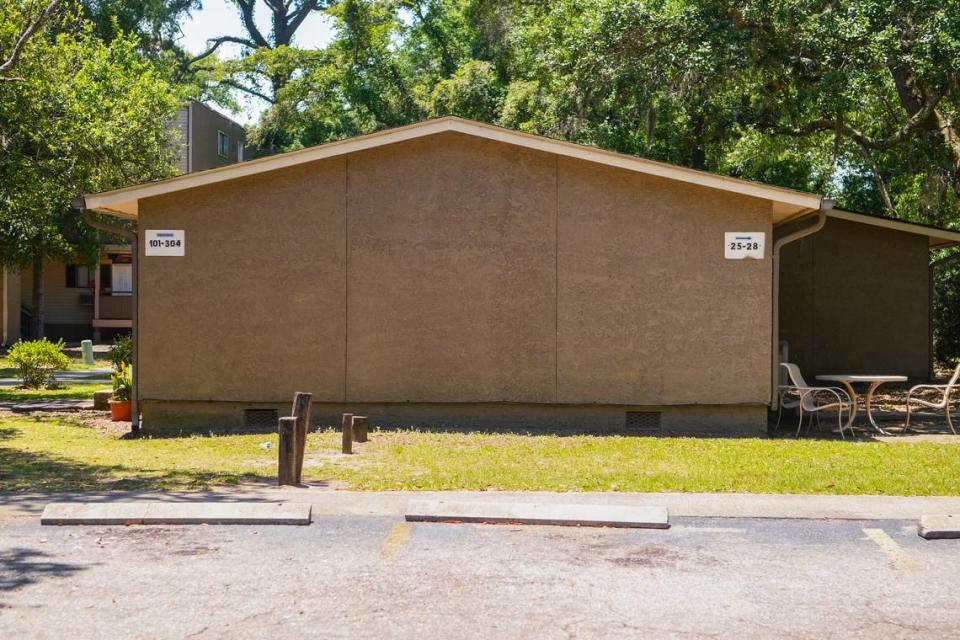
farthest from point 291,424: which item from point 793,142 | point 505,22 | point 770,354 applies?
point 505,22

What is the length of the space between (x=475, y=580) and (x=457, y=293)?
Result: 7.97 meters

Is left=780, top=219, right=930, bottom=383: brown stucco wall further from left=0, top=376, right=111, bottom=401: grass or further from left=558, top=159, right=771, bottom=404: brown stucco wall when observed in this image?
left=0, top=376, right=111, bottom=401: grass

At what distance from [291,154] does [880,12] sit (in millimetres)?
10106

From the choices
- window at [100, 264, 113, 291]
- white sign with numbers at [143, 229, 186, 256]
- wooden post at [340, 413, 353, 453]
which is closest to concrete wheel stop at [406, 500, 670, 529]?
wooden post at [340, 413, 353, 453]

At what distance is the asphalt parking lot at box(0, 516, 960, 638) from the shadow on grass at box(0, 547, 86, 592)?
18 millimetres

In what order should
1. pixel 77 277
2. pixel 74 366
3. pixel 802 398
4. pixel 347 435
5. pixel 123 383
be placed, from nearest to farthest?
1. pixel 347 435
2. pixel 802 398
3. pixel 123 383
4. pixel 74 366
5. pixel 77 277

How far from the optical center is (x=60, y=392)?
2028cm

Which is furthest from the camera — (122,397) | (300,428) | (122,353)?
(122,353)

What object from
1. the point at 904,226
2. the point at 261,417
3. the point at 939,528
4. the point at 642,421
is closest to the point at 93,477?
the point at 261,417

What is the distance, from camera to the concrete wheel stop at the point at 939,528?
7.35m

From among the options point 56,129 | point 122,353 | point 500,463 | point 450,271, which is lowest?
point 500,463

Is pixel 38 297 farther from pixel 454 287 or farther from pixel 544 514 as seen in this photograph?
pixel 544 514

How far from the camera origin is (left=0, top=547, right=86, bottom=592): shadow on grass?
5.96 m

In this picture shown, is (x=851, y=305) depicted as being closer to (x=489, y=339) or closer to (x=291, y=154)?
(x=489, y=339)
